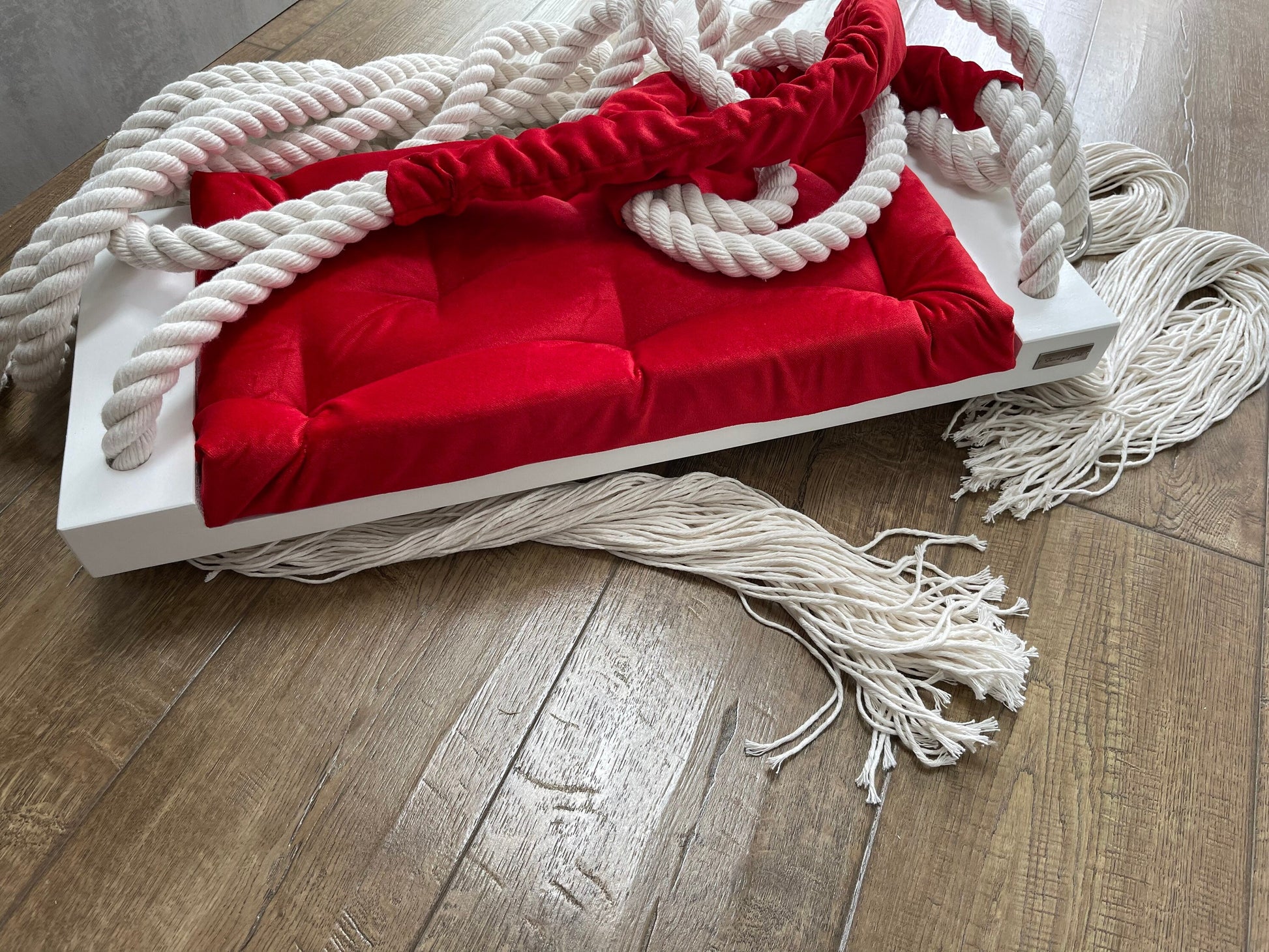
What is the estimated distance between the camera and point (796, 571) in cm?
98

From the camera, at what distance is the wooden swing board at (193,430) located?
0.87 meters

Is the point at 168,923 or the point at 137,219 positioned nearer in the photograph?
→ the point at 168,923

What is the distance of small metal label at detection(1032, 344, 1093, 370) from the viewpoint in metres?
1.04

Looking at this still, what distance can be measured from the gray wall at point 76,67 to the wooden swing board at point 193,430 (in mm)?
358

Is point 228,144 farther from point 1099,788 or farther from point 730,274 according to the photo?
point 1099,788

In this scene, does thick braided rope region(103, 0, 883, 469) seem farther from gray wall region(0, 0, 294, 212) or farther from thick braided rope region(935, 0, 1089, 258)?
gray wall region(0, 0, 294, 212)

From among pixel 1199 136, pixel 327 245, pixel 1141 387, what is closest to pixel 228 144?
pixel 327 245

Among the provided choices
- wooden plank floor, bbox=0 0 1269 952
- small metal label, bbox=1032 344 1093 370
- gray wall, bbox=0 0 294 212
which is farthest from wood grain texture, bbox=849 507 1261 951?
gray wall, bbox=0 0 294 212

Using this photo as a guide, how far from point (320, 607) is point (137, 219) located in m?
0.46

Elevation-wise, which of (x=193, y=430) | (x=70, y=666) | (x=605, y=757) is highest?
(x=193, y=430)

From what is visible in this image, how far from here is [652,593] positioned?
0.99 meters

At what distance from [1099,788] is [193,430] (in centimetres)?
92

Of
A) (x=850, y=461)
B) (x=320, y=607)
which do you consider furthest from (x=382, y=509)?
(x=850, y=461)

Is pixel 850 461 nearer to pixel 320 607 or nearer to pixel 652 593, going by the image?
pixel 652 593
